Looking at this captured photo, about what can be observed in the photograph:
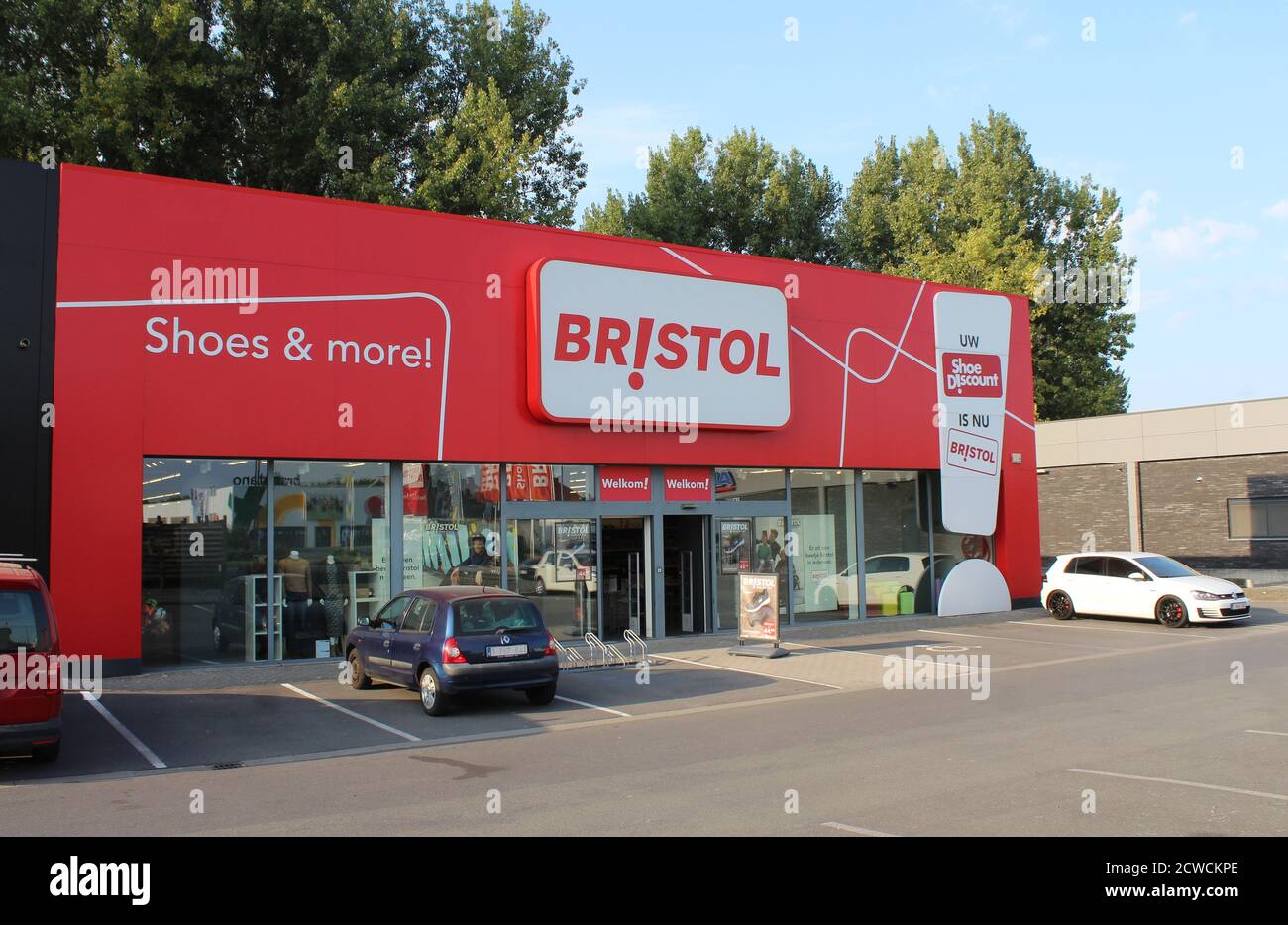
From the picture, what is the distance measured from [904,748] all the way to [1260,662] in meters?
9.05

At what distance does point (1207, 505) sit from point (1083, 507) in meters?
4.64

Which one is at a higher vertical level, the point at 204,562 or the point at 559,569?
the point at 204,562

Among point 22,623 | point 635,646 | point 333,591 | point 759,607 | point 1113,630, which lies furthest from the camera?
point 1113,630

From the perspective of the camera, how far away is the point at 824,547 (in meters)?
22.5

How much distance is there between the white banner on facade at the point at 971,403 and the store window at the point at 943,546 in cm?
31

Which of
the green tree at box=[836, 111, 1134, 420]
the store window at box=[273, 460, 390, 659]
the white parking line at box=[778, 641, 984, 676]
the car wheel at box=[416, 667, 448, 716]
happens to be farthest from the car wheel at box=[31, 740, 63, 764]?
the green tree at box=[836, 111, 1134, 420]

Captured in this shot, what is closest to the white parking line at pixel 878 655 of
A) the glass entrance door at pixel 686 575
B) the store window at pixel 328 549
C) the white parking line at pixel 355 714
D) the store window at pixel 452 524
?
the glass entrance door at pixel 686 575

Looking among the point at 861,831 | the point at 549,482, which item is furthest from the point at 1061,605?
the point at 861,831

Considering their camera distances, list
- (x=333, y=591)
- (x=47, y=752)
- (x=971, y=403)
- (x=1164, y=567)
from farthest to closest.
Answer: (x=971, y=403)
(x=1164, y=567)
(x=333, y=591)
(x=47, y=752)

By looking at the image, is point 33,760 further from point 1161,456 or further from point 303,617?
point 1161,456

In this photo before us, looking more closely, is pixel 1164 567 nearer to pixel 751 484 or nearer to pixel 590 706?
pixel 751 484

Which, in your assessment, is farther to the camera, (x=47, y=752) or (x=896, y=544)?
(x=896, y=544)

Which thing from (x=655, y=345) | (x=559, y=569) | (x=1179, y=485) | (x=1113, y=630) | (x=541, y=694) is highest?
(x=655, y=345)

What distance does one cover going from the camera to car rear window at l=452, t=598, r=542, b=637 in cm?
1255
